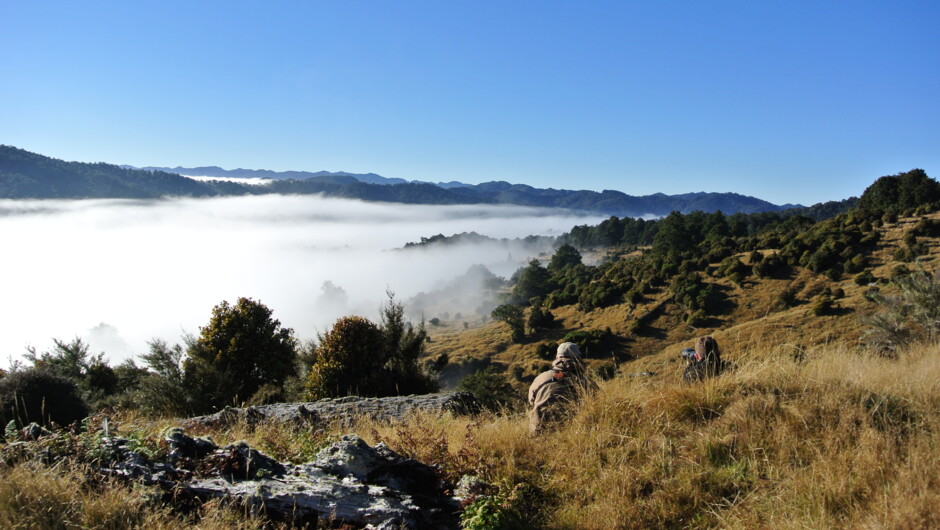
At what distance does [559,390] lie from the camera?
16.7ft

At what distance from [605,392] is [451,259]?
631ft

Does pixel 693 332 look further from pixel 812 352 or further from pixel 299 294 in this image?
pixel 299 294

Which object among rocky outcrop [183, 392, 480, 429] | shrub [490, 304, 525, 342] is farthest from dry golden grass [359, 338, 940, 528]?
shrub [490, 304, 525, 342]

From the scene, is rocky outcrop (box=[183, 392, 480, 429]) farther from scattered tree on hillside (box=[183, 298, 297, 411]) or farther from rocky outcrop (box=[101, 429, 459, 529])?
scattered tree on hillside (box=[183, 298, 297, 411])

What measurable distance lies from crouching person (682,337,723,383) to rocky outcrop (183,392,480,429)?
391cm

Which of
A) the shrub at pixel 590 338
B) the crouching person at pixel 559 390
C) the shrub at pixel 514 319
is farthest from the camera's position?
the shrub at pixel 514 319

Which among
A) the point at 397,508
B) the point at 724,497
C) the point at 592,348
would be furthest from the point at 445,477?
the point at 592,348

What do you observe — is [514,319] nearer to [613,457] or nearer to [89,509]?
[613,457]

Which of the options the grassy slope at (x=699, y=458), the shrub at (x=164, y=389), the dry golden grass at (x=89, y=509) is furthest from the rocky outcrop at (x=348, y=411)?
the shrub at (x=164, y=389)

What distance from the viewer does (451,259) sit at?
197 metres

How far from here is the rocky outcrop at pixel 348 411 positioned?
752 centimetres

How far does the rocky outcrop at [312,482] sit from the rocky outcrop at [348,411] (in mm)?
3305

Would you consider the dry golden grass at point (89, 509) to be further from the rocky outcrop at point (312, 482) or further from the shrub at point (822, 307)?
the shrub at point (822, 307)

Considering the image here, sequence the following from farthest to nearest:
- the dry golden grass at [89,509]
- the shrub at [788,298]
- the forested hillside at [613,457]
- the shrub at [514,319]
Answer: the shrub at [514,319], the shrub at [788,298], the forested hillside at [613,457], the dry golden grass at [89,509]
